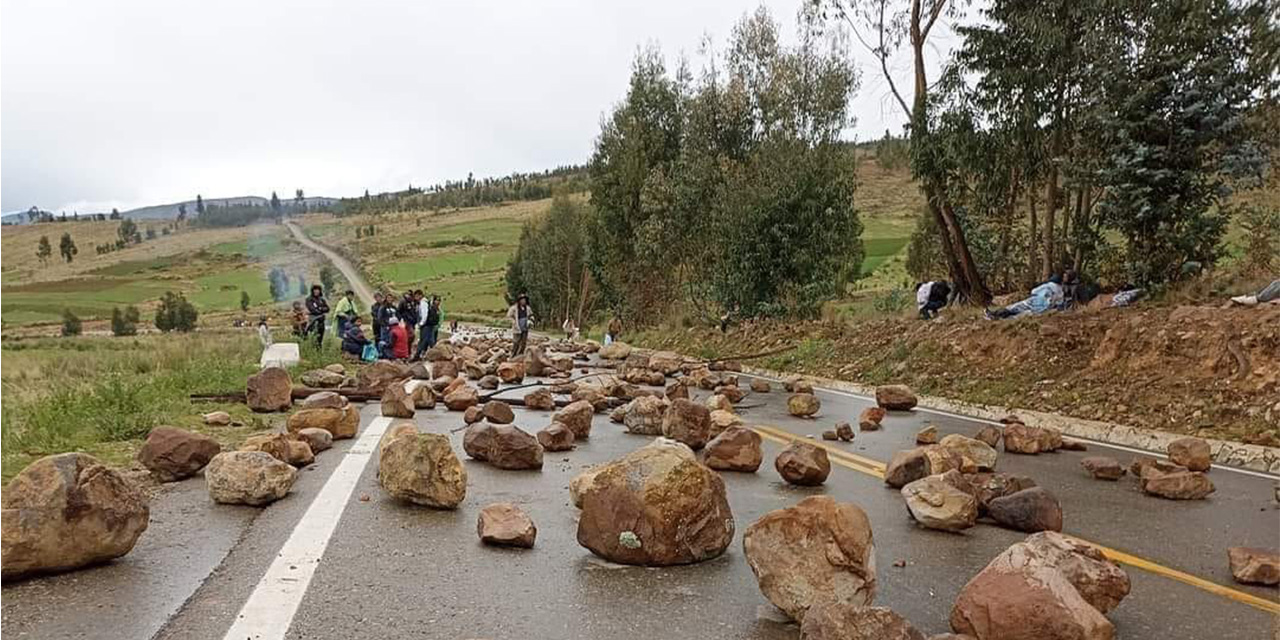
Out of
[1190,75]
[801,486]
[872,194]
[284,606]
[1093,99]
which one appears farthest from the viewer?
[872,194]

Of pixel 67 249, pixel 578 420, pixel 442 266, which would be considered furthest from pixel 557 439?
pixel 67 249

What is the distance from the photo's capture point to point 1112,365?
36.5 ft

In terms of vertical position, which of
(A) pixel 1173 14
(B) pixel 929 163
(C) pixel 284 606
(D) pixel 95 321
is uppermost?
(A) pixel 1173 14

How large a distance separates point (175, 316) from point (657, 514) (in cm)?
6935

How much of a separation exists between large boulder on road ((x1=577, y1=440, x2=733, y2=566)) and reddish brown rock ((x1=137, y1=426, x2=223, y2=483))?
346 centimetres

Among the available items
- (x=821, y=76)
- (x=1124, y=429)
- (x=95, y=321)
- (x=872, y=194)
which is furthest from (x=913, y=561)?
(x=872, y=194)

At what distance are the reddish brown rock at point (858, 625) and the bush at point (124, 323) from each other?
66.9m

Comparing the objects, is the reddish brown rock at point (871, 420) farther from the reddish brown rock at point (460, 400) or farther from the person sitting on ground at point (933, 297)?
the person sitting on ground at point (933, 297)

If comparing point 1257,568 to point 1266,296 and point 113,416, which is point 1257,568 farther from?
point 113,416

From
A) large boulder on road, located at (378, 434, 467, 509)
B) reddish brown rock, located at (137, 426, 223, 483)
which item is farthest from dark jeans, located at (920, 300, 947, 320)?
reddish brown rock, located at (137, 426, 223, 483)

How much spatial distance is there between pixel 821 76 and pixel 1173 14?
13.7m

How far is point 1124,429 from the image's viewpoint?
938 cm

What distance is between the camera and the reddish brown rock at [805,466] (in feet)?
21.3

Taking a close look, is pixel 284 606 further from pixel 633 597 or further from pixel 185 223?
pixel 185 223
